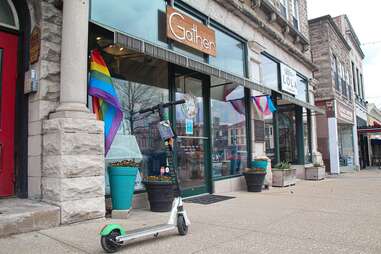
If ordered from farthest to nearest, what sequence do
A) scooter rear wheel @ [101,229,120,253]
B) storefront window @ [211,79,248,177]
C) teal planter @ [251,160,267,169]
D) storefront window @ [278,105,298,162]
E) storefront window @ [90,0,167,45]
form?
storefront window @ [278,105,298,162]
teal planter @ [251,160,267,169]
storefront window @ [211,79,248,177]
storefront window @ [90,0,167,45]
scooter rear wheel @ [101,229,120,253]

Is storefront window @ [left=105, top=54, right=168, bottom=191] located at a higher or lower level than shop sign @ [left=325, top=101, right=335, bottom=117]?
lower

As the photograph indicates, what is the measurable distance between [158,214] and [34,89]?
2792 mm

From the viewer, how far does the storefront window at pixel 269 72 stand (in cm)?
1162

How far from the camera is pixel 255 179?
29.1 feet

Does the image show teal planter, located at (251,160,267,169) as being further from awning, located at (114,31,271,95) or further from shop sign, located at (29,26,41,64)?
shop sign, located at (29,26,41,64)

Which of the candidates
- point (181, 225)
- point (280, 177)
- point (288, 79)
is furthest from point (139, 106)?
point (288, 79)

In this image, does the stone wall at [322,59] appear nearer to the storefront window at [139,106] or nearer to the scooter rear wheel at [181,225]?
the storefront window at [139,106]

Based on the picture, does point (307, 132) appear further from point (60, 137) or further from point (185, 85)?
→ point (60, 137)

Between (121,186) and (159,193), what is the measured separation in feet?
Result: 2.75

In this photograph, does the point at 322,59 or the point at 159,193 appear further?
the point at 322,59

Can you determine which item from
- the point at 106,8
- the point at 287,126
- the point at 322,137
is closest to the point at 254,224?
the point at 106,8

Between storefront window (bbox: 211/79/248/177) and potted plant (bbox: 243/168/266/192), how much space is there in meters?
0.53

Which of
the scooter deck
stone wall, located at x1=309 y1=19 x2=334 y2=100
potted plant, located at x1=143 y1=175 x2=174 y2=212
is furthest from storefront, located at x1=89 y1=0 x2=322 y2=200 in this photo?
stone wall, located at x1=309 y1=19 x2=334 y2=100

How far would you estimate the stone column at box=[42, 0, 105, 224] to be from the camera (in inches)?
182
